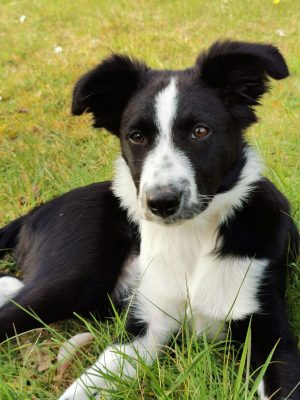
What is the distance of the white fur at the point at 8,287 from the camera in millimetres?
2850

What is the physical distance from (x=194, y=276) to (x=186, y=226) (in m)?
0.22

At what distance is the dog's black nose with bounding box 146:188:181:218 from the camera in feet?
6.86

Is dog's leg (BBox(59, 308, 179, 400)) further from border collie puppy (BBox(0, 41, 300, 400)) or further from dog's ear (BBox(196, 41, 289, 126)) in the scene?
dog's ear (BBox(196, 41, 289, 126))

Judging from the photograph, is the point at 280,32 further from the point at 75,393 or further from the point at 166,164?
the point at 75,393

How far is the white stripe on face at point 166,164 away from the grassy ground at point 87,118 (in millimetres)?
565

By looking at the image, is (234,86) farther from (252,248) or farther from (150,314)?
(150,314)

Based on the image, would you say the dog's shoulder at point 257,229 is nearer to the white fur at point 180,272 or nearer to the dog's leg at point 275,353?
the white fur at point 180,272

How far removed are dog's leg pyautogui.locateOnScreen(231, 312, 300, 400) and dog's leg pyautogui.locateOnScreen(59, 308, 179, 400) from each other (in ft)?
1.11

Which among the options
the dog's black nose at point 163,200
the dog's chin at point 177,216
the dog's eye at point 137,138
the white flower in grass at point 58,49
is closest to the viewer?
the dog's black nose at point 163,200

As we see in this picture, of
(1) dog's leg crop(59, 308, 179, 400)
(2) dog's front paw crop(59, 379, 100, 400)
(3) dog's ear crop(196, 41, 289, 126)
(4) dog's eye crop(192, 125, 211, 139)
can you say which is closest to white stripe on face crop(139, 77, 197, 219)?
(4) dog's eye crop(192, 125, 211, 139)

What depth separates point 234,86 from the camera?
244cm

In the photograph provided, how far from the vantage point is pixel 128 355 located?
2152 mm

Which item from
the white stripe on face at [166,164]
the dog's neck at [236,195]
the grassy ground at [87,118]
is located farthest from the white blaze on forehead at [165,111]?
the grassy ground at [87,118]

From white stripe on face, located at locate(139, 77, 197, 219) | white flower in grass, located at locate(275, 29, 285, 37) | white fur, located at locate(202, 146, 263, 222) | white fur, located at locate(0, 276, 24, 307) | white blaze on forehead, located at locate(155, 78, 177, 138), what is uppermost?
white flower in grass, located at locate(275, 29, 285, 37)
